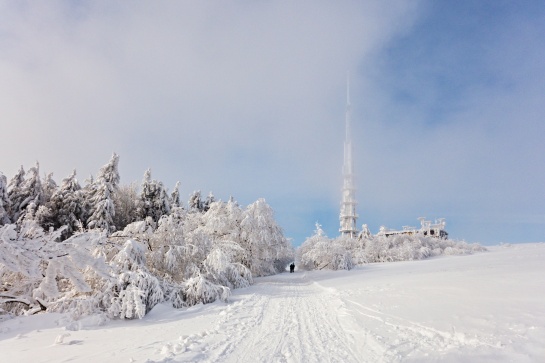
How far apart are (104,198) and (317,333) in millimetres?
29031

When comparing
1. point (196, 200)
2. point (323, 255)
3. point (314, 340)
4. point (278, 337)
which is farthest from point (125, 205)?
point (314, 340)

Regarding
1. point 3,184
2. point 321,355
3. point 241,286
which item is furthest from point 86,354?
point 3,184

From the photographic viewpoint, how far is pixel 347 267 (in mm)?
33844

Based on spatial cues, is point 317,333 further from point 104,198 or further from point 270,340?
point 104,198

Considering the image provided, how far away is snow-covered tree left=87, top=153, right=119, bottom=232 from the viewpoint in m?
29.2

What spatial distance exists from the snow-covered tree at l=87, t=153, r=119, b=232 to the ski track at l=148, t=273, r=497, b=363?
22.9 meters

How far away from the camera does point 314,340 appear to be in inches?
263

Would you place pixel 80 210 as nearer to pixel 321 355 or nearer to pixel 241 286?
pixel 241 286

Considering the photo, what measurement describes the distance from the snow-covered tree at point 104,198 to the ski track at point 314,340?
22930mm

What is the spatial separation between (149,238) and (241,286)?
624 centimetres

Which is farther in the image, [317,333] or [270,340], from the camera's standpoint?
[317,333]

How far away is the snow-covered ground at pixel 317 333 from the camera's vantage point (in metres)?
5.52

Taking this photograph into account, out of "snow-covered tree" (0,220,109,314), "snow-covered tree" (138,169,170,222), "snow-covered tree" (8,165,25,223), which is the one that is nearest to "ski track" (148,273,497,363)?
"snow-covered tree" (0,220,109,314)

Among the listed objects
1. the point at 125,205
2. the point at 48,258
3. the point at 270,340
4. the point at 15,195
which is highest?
the point at 125,205
